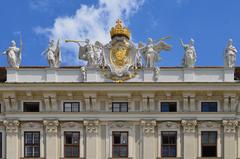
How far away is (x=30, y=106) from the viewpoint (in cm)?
3625

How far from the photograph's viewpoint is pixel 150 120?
35.8 m

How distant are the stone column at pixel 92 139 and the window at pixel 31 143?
2644 mm

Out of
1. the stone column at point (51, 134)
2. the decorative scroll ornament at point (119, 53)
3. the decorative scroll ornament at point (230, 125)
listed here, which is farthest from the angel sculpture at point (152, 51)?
the stone column at point (51, 134)

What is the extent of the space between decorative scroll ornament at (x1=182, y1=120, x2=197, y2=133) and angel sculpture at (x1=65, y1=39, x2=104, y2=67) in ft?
18.1

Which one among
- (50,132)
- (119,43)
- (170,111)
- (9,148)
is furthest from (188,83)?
(9,148)

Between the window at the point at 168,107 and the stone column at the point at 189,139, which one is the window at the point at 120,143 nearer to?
the window at the point at 168,107

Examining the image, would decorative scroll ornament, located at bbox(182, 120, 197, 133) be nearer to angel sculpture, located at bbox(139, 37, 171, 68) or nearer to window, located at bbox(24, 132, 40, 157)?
angel sculpture, located at bbox(139, 37, 171, 68)

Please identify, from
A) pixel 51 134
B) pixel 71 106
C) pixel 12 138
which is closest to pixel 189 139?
pixel 71 106

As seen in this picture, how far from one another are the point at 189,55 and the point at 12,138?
10.3 meters

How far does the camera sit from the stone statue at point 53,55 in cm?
3644

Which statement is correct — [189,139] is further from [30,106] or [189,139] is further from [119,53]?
[30,106]

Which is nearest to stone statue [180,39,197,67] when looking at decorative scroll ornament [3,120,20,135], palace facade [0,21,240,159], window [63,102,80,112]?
palace facade [0,21,240,159]

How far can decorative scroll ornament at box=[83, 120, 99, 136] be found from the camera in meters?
35.7

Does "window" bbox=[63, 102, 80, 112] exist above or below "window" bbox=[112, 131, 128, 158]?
above
